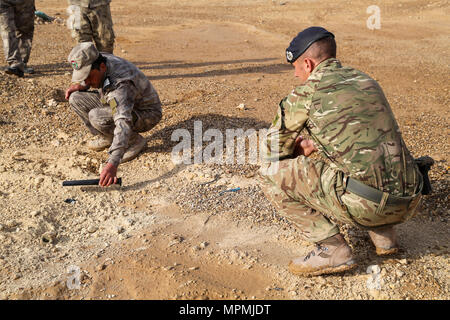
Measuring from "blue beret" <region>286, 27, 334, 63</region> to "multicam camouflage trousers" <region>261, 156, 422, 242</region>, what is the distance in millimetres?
574

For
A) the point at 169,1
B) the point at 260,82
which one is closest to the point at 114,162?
the point at 260,82

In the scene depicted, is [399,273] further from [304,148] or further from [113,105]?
[113,105]

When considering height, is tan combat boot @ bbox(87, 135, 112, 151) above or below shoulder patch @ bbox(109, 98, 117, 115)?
below

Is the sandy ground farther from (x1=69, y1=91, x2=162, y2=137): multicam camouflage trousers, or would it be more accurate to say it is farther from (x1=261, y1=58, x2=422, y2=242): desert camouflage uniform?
(x1=261, y1=58, x2=422, y2=242): desert camouflage uniform

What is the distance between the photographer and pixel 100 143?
427 cm

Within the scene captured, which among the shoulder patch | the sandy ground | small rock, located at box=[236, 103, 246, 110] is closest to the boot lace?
the sandy ground

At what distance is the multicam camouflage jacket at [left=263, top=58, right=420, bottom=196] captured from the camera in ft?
7.61

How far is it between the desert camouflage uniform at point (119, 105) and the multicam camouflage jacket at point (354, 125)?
5.06 ft

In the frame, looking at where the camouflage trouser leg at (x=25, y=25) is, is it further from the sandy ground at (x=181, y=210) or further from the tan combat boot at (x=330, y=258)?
the tan combat boot at (x=330, y=258)

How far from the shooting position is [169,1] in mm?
13797

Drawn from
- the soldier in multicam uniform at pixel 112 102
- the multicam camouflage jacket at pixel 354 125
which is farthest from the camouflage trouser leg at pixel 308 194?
the soldier in multicam uniform at pixel 112 102

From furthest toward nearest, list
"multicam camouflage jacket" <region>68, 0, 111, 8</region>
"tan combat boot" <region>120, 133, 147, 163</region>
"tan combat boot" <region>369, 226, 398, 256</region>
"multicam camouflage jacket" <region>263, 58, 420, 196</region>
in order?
"multicam camouflage jacket" <region>68, 0, 111, 8</region> → "tan combat boot" <region>120, 133, 147, 163</region> → "tan combat boot" <region>369, 226, 398, 256</region> → "multicam camouflage jacket" <region>263, 58, 420, 196</region>

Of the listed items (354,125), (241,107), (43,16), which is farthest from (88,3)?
(43,16)

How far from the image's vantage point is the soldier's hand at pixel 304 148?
2.74 metres
